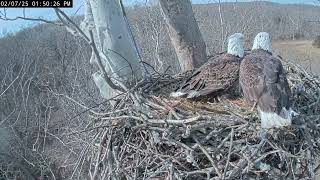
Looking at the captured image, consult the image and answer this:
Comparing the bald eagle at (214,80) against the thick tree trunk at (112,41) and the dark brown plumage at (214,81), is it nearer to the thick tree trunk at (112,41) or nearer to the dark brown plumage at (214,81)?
the dark brown plumage at (214,81)

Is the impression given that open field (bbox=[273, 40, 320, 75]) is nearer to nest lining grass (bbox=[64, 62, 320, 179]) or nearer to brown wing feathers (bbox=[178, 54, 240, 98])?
Answer: brown wing feathers (bbox=[178, 54, 240, 98])

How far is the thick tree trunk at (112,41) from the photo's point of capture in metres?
3.66

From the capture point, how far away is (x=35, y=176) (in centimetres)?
1245

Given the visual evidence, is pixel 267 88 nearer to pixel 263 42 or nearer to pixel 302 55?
pixel 263 42

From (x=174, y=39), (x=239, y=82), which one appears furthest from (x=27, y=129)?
(x=239, y=82)

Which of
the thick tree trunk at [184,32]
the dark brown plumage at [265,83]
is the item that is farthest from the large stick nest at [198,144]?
the thick tree trunk at [184,32]

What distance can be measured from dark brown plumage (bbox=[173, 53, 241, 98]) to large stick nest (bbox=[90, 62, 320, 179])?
0.32m

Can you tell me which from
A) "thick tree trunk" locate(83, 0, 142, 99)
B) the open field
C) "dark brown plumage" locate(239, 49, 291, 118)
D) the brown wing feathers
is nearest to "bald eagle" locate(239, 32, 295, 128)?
"dark brown plumage" locate(239, 49, 291, 118)

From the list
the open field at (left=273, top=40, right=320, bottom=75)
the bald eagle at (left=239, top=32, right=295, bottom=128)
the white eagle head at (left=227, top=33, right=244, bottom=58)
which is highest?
the white eagle head at (left=227, top=33, right=244, bottom=58)

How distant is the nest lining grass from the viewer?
9.77 ft

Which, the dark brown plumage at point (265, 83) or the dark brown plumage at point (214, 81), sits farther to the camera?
the dark brown plumage at point (214, 81)

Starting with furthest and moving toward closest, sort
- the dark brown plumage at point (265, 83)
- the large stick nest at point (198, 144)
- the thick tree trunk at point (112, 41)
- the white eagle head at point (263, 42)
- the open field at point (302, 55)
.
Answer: the open field at point (302, 55), the white eagle head at point (263, 42), the thick tree trunk at point (112, 41), the dark brown plumage at point (265, 83), the large stick nest at point (198, 144)

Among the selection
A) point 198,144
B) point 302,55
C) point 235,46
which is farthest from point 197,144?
point 302,55

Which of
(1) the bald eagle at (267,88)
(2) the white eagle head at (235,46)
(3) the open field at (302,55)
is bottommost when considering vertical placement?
(3) the open field at (302,55)
